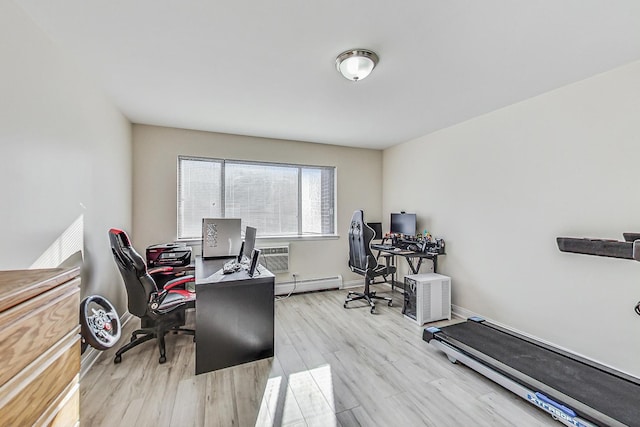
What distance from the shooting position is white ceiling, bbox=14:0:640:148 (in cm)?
157

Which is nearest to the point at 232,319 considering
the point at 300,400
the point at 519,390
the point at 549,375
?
the point at 300,400

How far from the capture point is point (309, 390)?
6.74 ft

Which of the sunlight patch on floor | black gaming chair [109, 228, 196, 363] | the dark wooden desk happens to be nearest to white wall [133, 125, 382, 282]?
black gaming chair [109, 228, 196, 363]

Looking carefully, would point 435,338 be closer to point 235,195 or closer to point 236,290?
point 236,290

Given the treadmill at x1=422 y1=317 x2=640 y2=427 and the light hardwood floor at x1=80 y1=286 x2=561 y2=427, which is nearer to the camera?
the treadmill at x1=422 y1=317 x2=640 y2=427

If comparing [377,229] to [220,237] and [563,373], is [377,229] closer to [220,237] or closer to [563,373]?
[220,237]

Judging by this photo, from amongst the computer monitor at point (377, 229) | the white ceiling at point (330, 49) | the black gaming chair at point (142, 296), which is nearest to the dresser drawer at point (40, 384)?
the black gaming chair at point (142, 296)

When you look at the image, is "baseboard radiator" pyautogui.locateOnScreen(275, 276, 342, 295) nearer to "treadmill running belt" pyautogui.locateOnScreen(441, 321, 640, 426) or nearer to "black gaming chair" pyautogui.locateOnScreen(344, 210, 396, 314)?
"black gaming chair" pyautogui.locateOnScreen(344, 210, 396, 314)

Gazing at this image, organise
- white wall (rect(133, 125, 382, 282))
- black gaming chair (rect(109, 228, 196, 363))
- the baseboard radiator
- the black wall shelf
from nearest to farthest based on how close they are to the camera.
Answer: the black wall shelf → black gaming chair (rect(109, 228, 196, 363)) → white wall (rect(133, 125, 382, 282)) → the baseboard radiator

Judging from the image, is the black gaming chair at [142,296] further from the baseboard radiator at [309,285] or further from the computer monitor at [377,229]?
the computer monitor at [377,229]

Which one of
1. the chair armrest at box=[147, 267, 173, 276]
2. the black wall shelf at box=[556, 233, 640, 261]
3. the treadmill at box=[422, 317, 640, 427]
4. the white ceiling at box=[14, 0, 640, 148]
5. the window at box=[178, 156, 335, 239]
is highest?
the white ceiling at box=[14, 0, 640, 148]

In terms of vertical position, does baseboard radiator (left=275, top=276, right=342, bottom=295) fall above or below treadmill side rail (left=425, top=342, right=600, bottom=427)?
above

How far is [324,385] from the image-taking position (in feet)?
6.95

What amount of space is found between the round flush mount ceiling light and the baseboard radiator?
329cm
